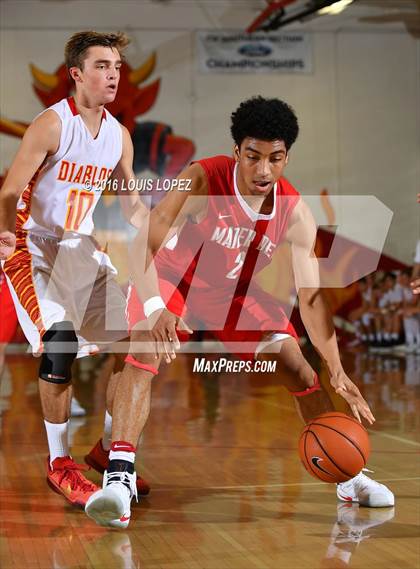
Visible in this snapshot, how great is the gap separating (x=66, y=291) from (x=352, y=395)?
1.17m

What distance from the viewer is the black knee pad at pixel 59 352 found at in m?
3.23

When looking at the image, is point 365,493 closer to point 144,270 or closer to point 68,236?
point 144,270

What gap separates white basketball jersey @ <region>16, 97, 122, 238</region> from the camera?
325cm

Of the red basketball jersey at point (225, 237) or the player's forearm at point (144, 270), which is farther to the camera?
the red basketball jersey at point (225, 237)

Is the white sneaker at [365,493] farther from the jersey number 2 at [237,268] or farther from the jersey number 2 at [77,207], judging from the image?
the jersey number 2 at [77,207]

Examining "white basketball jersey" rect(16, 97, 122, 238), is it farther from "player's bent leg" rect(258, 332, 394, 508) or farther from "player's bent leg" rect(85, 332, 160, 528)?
"player's bent leg" rect(258, 332, 394, 508)

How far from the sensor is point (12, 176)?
3076 mm

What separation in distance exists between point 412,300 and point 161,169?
452 centimetres

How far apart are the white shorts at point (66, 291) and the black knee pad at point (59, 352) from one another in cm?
3

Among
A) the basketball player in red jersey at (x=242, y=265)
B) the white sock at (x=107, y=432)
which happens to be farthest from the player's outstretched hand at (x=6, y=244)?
the white sock at (x=107, y=432)

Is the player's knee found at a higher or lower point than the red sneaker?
higher

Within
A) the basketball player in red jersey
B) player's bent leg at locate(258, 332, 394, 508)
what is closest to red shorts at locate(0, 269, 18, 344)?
the basketball player in red jersey

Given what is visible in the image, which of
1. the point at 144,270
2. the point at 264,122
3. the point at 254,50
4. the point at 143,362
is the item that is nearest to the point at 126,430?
the point at 143,362

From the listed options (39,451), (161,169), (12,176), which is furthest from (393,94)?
(12,176)
